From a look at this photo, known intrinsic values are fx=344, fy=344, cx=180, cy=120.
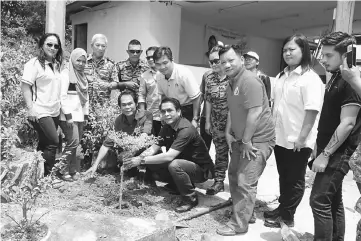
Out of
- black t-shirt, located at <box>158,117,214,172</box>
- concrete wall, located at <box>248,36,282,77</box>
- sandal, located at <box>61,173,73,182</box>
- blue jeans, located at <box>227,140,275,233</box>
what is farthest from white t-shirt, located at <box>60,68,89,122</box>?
concrete wall, located at <box>248,36,282,77</box>

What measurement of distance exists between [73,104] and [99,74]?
0.74 m

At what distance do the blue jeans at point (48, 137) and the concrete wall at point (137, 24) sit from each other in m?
4.88

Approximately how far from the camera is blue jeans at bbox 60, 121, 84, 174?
412 cm

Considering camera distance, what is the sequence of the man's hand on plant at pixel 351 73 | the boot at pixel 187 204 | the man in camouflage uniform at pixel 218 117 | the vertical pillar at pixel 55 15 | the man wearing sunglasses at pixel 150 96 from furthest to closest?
1. the vertical pillar at pixel 55 15
2. the man wearing sunglasses at pixel 150 96
3. the man in camouflage uniform at pixel 218 117
4. the boot at pixel 187 204
5. the man's hand on plant at pixel 351 73

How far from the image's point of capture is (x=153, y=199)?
3.87 m

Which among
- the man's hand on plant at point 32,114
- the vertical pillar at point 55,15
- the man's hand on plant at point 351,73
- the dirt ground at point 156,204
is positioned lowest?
the dirt ground at point 156,204

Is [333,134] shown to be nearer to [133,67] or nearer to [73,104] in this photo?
[73,104]

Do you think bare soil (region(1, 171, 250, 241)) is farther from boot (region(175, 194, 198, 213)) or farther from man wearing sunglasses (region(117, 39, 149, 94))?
man wearing sunglasses (region(117, 39, 149, 94))

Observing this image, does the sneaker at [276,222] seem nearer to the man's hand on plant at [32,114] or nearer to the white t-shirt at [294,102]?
the white t-shirt at [294,102]

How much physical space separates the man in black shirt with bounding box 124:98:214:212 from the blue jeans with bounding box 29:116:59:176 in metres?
0.95

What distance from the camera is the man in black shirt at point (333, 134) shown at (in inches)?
91.5

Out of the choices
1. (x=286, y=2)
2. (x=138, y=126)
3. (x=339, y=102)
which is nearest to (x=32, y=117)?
(x=138, y=126)

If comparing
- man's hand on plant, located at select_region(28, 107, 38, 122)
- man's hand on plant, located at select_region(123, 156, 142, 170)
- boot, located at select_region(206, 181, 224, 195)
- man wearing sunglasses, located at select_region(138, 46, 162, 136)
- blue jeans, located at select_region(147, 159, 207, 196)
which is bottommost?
boot, located at select_region(206, 181, 224, 195)

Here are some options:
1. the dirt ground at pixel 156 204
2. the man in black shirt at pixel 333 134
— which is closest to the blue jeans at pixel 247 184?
the dirt ground at pixel 156 204
